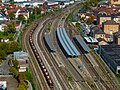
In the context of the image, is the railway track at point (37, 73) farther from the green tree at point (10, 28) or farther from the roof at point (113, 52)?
the green tree at point (10, 28)

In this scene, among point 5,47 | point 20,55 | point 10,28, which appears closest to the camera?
point 20,55

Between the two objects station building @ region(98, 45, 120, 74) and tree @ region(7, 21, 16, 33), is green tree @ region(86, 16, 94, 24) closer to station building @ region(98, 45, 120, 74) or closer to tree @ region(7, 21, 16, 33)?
tree @ region(7, 21, 16, 33)

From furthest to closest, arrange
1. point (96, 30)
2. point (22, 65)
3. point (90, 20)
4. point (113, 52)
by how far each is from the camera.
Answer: point (90, 20) → point (96, 30) → point (113, 52) → point (22, 65)

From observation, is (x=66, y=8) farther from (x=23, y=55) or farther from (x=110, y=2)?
(x=23, y=55)

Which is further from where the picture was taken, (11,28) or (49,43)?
(11,28)

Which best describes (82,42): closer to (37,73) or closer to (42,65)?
(42,65)

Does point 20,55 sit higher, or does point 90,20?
point 20,55

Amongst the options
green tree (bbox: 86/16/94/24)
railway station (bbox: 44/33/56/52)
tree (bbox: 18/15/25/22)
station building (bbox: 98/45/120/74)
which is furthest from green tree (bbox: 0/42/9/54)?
tree (bbox: 18/15/25/22)

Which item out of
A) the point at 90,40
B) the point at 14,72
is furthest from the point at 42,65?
the point at 90,40
